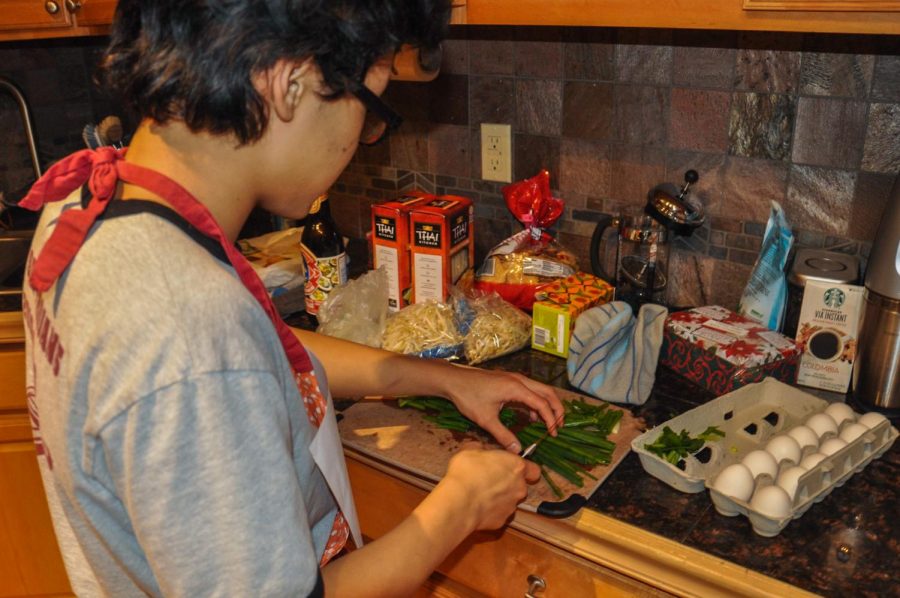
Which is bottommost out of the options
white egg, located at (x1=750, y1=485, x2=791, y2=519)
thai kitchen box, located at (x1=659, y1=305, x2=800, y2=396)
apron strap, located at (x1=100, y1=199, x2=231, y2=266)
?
white egg, located at (x1=750, y1=485, x2=791, y2=519)

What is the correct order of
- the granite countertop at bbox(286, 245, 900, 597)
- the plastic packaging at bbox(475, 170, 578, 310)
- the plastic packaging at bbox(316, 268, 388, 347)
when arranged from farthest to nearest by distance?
the plastic packaging at bbox(475, 170, 578, 310) → the plastic packaging at bbox(316, 268, 388, 347) → the granite countertop at bbox(286, 245, 900, 597)

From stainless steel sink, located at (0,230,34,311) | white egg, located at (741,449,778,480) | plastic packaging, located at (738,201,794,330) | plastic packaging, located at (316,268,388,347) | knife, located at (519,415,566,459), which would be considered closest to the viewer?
white egg, located at (741,449,778,480)

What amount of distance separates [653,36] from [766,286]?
0.49 meters

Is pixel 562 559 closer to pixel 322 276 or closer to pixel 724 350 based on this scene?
pixel 724 350

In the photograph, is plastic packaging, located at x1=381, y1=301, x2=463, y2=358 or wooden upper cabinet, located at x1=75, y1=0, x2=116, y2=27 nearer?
plastic packaging, located at x1=381, y1=301, x2=463, y2=358

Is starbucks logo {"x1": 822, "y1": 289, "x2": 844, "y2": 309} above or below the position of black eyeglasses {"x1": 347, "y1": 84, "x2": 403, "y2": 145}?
below

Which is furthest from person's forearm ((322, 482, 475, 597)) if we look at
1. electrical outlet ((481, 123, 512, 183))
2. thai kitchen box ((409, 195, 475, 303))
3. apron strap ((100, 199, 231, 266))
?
electrical outlet ((481, 123, 512, 183))

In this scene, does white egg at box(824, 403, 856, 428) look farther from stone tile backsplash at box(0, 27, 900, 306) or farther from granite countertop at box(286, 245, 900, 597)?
stone tile backsplash at box(0, 27, 900, 306)

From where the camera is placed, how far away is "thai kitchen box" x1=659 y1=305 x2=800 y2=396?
3.87ft

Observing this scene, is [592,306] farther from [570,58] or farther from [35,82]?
[35,82]

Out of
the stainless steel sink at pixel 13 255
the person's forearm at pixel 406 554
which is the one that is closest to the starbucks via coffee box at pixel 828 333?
the person's forearm at pixel 406 554

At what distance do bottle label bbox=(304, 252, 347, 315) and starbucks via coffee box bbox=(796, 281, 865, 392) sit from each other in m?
0.82

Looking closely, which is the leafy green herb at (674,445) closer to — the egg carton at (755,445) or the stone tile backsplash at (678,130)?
the egg carton at (755,445)

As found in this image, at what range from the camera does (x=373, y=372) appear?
1126mm
